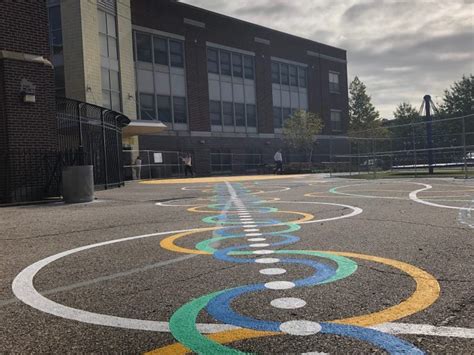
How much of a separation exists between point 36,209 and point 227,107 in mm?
30610

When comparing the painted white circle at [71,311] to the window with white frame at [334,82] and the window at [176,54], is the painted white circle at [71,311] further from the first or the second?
the window with white frame at [334,82]

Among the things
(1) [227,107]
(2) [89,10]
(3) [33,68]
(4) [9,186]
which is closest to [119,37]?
(2) [89,10]

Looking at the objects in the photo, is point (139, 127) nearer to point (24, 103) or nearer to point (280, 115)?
point (24, 103)

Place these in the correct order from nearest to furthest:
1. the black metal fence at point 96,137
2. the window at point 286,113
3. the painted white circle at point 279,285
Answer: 1. the painted white circle at point 279,285
2. the black metal fence at point 96,137
3. the window at point 286,113

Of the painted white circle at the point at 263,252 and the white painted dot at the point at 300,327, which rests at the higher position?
the painted white circle at the point at 263,252

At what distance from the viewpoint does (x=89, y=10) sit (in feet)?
92.3

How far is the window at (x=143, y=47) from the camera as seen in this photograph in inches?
1328

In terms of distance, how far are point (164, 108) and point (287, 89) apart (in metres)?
16.5

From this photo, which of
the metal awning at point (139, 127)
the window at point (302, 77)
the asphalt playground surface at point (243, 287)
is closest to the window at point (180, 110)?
the metal awning at point (139, 127)

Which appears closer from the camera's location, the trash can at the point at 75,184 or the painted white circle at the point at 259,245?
the painted white circle at the point at 259,245

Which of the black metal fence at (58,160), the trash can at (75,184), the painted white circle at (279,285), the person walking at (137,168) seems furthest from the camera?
the person walking at (137,168)

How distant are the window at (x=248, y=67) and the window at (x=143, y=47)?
11080 millimetres

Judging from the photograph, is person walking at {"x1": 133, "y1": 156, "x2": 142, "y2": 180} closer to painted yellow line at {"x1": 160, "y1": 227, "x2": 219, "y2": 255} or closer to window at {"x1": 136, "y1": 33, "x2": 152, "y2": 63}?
window at {"x1": 136, "y1": 33, "x2": 152, "y2": 63}

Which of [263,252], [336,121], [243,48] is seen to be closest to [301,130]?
[243,48]
